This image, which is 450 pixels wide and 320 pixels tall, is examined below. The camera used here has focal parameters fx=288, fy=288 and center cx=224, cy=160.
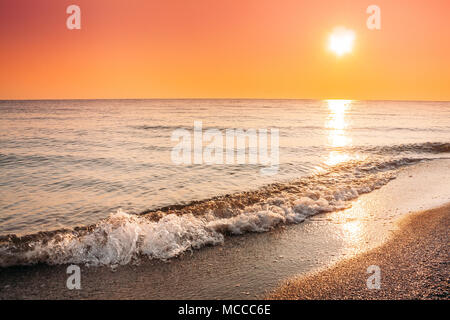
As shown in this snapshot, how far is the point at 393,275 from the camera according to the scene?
4.99 meters

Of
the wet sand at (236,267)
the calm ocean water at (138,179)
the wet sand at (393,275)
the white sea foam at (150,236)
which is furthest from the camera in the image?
the calm ocean water at (138,179)

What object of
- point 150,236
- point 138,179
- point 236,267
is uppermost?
point 138,179

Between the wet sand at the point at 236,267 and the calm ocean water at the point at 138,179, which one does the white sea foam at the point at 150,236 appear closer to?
the calm ocean water at the point at 138,179

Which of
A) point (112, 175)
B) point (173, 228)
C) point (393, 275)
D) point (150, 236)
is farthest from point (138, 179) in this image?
point (393, 275)

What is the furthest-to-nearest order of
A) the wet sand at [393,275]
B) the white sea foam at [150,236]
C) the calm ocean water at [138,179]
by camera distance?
1. the calm ocean water at [138,179]
2. the white sea foam at [150,236]
3. the wet sand at [393,275]

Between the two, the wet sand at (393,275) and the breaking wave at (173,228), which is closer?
the wet sand at (393,275)

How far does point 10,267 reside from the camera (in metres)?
5.57

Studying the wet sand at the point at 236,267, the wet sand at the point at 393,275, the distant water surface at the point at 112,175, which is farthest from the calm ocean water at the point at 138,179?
the wet sand at the point at 393,275

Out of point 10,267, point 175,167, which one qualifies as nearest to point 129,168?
point 175,167

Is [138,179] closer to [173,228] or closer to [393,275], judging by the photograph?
[173,228]

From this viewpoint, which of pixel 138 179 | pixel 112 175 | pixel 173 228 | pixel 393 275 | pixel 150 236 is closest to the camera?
pixel 393 275

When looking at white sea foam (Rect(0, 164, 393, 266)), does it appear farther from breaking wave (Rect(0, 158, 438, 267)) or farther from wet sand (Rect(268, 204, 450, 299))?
wet sand (Rect(268, 204, 450, 299))

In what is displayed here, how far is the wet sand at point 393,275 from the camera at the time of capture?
14.8 feet

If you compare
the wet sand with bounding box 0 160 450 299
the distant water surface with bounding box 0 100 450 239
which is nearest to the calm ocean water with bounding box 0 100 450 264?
the distant water surface with bounding box 0 100 450 239
